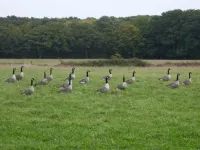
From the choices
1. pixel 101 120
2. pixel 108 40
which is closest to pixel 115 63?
pixel 108 40

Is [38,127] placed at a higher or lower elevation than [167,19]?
lower

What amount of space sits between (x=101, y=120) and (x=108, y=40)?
72.1 meters

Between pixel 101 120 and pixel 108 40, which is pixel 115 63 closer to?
pixel 108 40

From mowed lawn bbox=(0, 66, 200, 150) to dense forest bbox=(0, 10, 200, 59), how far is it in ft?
197

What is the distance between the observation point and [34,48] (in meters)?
85.4

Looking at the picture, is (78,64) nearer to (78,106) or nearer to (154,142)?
(78,106)

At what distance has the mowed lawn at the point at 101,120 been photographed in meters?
11.2

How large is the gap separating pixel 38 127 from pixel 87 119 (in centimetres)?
211

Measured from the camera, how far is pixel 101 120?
46.4 ft

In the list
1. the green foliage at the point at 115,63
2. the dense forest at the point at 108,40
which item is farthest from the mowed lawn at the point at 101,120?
the dense forest at the point at 108,40

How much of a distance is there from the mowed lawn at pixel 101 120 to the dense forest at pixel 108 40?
59988mm

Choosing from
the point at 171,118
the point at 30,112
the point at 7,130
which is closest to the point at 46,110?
the point at 30,112

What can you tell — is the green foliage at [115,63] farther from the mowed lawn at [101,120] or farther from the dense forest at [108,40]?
the dense forest at [108,40]

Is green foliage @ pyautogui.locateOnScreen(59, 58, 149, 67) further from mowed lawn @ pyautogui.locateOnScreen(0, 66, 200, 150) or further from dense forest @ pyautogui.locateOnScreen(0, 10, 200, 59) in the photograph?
dense forest @ pyautogui.locateOnScreen(0, 10, 200, 59)
